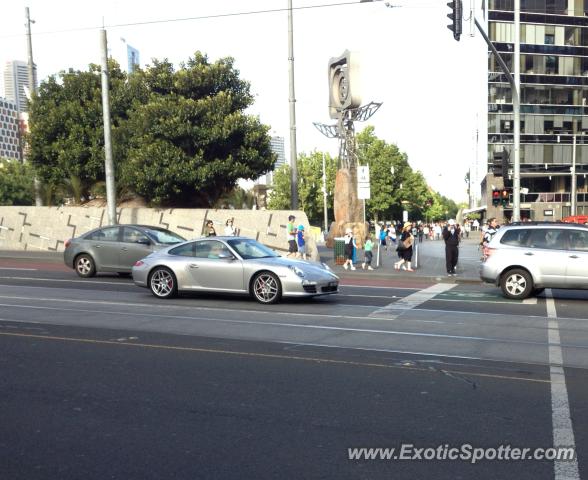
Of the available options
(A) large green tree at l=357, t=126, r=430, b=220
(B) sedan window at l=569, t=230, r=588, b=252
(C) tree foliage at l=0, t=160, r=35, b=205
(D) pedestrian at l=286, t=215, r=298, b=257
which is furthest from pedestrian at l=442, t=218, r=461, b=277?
(A) large green tree at l=357, t=126, r=430, b=220

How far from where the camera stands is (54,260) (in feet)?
81.1

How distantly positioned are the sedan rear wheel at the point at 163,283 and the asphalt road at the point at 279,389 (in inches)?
40.5

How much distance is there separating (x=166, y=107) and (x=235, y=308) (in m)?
16.0

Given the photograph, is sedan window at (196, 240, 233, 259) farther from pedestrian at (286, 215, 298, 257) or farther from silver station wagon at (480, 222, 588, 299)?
pedestrian at (286, 215, 298, 257)

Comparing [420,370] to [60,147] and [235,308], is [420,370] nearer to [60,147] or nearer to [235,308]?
[235,308]

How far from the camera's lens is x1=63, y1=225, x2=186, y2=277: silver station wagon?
1784 centimetres

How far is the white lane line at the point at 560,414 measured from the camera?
4.62 meters

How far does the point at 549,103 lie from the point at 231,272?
65.1m

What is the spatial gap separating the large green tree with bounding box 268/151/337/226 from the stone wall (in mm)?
58020

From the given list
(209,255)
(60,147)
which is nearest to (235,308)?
(209,255)

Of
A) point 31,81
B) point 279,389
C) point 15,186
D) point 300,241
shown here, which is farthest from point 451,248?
point 15,186

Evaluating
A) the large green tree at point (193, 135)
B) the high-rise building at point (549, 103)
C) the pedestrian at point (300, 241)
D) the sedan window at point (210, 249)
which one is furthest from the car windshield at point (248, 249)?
the high-rise building at point (549, 103)

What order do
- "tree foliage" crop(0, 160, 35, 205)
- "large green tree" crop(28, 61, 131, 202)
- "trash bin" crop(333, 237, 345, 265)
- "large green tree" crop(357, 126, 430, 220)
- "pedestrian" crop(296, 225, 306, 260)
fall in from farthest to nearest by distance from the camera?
"large green tree" crop(357, 126, 430, 220)
"tree foliage" crop(0, 160, 35, 205)
"large green tree" crop(28, 61, 131, 202)
"trash bin" crop(333, 237, 345, 265)
"pedestrian" crop(296, 225, 306, 260)

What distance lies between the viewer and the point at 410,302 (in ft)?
45.8
